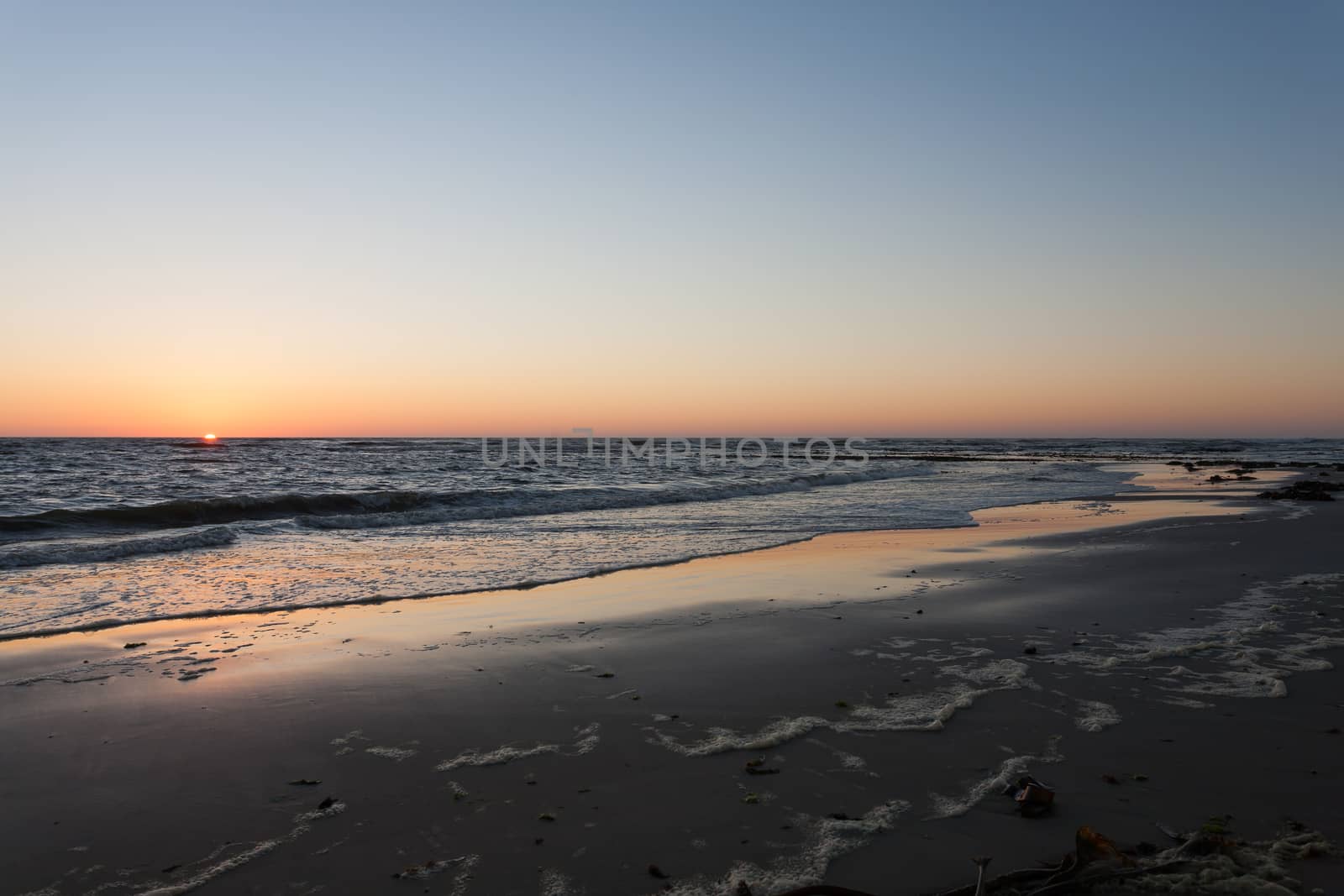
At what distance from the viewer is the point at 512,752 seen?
4391mm

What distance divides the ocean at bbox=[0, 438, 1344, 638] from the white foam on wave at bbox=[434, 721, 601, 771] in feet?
17.1

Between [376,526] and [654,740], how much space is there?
46.6 ft

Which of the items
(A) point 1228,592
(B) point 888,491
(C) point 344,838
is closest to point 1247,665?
(A) point 1228,592

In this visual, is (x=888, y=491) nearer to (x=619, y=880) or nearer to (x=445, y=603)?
(x=445, y=603)

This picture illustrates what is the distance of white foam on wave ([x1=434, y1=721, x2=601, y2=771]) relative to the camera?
425 centimetres

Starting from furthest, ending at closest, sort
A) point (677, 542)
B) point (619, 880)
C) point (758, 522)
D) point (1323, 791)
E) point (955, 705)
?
1. point (758, 522)
2. point (677, 542)
3. point (955, 705)
4. point (1323, 791)
5. point (619, 880)

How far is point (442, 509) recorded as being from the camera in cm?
2053

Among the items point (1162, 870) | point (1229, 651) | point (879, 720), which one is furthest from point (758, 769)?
point (1229, 651)

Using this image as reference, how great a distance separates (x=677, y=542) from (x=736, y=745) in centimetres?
963

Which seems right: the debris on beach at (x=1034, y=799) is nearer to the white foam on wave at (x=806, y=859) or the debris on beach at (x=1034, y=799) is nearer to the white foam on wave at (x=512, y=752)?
the white foam on wave at (x=806, y=859)

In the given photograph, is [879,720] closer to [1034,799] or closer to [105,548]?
[1034,799]

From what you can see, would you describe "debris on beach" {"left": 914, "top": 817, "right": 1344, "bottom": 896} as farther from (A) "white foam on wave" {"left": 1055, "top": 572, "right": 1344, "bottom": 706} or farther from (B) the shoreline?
(B) the shoreline

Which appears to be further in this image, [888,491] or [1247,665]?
[888,491]

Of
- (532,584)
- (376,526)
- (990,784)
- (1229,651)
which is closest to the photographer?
(990,784)
